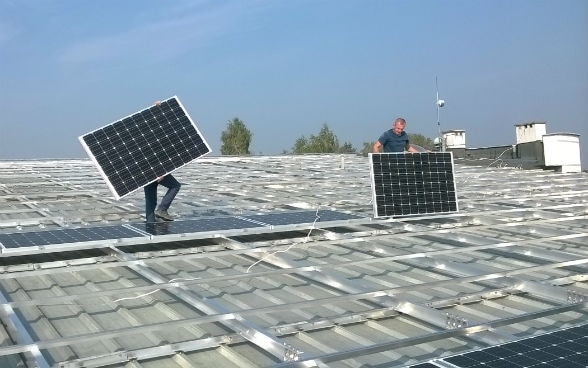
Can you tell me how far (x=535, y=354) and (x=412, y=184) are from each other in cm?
684

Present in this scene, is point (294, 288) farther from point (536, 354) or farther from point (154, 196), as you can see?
point (154, 196)

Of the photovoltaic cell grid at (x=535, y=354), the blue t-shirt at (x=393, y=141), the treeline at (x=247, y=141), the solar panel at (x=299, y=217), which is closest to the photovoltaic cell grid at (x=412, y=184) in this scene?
the solar panel at (x=299, y=217)

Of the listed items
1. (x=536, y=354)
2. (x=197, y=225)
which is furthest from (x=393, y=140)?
(x=536, y=354)

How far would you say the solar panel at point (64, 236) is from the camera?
9125mm

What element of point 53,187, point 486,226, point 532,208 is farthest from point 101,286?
point 53,187

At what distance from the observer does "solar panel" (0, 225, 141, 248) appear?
912 centimetres

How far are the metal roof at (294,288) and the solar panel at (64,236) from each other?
0.21m

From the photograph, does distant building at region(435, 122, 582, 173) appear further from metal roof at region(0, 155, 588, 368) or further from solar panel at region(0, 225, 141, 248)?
solar panel at region(0, 225, 141, 248)

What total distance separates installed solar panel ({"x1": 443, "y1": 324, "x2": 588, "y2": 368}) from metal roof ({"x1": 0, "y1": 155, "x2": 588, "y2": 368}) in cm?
43

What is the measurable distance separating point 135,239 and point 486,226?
5.96 m

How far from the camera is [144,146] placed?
11820 millimetres

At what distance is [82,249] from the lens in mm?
9047

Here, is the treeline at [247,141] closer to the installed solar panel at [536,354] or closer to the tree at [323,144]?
the tree at [323,144]

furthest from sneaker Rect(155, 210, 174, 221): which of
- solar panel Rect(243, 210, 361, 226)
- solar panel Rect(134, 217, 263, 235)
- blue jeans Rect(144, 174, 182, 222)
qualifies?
solar panel Rect(243, 210, 361, 226)
